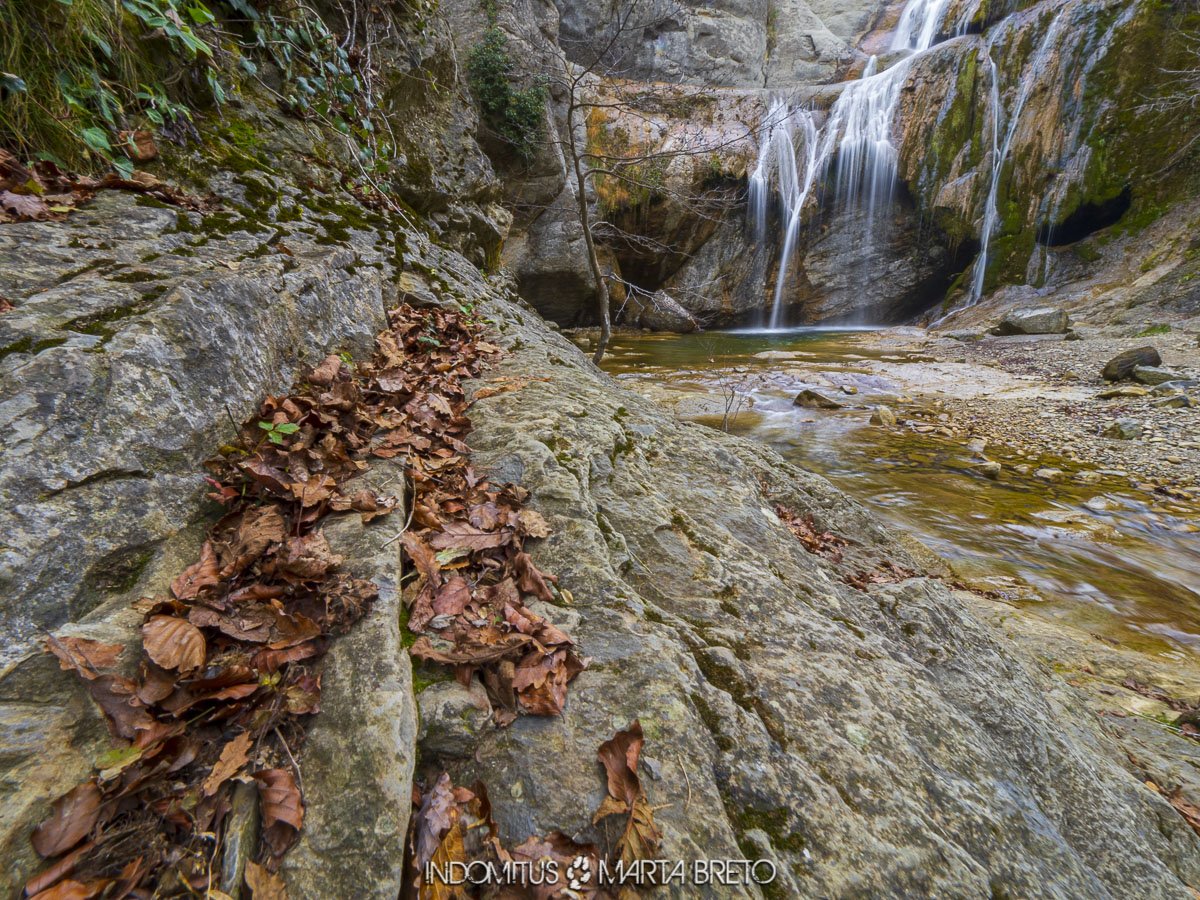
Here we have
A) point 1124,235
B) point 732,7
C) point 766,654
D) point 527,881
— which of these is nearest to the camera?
point 527,881

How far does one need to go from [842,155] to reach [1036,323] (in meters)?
11.8

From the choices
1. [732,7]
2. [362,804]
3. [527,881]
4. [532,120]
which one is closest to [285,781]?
[362,804]

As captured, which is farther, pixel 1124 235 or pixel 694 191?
pixel 694 191

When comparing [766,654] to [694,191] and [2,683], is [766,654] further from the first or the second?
[694,191]

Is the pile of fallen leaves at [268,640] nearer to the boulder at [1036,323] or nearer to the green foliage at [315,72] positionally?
the green foliage at [315,72]

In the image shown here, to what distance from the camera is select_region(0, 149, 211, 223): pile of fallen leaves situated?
2.17m

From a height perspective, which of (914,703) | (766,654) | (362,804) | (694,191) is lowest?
(914,703)

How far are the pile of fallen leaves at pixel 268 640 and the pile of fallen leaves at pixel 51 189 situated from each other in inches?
54.1

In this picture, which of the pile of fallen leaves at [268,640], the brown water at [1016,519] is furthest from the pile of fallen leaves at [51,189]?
the brown water at [1016,519]

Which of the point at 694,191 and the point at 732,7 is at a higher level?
the point at 732,7

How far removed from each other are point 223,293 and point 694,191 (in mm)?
23166

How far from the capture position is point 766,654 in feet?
5.67

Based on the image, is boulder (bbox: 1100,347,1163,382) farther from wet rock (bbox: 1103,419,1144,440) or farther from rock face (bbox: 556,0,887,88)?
rock face (bbox: 556,0,887,88)

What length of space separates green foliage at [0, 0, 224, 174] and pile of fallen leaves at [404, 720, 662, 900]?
3.67 m
